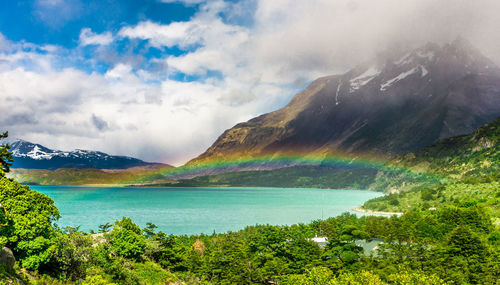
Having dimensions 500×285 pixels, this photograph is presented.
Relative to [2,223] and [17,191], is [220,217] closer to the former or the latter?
[17,191]

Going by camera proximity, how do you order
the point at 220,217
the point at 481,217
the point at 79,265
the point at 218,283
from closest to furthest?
the point at 79,265
the point at 218,283
the point at 481,217
the point at 220,217

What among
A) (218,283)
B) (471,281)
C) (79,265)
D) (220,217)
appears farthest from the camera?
(220,217)

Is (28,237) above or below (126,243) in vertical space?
above

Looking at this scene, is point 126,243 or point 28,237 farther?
point 126,243

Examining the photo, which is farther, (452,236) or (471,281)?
(452,236)

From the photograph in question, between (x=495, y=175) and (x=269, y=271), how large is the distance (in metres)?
168

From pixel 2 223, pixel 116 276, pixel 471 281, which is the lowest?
pixel 471 281

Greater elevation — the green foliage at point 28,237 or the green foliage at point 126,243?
the green foliage at point 28,237

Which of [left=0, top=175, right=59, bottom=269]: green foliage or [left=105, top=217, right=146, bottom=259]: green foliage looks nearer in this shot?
[left=0, top=175, right=59, bottom=269]: green foliage

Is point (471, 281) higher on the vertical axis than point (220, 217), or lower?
higher

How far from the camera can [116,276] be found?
41.6 metres

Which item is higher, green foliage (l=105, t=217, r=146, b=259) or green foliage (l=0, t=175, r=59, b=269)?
green foliage (l=0, t=175, r=59, b=269)

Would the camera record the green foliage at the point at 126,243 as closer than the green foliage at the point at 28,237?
No

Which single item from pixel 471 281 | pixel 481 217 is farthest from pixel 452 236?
pixel 481 217
